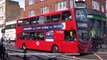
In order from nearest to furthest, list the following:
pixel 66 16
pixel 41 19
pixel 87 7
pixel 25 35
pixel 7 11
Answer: pixel 66 16, pixel 41 19, pixel 25 35, pixel 87 7, pixel 7 11

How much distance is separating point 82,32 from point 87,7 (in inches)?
834

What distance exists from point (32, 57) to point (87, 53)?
574 inches

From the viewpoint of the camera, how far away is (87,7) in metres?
43.3

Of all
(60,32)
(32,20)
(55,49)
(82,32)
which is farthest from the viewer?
(32,20)

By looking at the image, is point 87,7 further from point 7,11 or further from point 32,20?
point 7,11

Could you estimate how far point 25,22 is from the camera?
29.5m

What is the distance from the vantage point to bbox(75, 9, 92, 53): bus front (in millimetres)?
22500

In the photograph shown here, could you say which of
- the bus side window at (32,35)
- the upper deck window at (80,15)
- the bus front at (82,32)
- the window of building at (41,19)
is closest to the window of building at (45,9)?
the bus side window at (32,35)

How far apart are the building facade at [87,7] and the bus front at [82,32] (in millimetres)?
14787

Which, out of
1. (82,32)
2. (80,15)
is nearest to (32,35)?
(80,15)

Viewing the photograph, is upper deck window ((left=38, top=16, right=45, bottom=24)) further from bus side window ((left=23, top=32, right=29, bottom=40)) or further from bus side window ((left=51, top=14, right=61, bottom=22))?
bus side window ((left=23, top=32, right=29, bottom=40))

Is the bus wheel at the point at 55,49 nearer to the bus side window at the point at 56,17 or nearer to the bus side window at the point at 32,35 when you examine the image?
the bus side window at the point at 56,17

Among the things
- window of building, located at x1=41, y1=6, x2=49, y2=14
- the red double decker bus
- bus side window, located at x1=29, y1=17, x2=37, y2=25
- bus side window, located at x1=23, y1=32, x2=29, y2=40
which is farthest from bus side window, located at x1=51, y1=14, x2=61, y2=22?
window of building, located at x1=41, y1=6, x2=49, y2=14

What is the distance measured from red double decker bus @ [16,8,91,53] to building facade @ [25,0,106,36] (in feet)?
40.8
